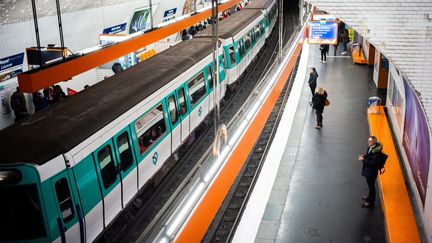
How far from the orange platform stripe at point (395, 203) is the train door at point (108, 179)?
Result: 4225 millimetres

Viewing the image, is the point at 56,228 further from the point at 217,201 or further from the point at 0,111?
the point at 0,111

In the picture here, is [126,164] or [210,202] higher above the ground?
[210,202]

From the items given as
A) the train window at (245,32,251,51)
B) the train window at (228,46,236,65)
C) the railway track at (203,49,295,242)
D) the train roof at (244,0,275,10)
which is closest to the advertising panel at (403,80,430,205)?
the railway track at (203,49,295,242)

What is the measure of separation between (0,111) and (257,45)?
33.8 feet

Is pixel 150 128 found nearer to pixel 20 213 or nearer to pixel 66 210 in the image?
pixel 66 210

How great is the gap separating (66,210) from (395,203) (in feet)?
18.6

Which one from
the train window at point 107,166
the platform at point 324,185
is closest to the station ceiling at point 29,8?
the train window at point 107,166

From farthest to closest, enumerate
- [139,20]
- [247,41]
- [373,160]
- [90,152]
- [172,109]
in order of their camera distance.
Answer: [139,20]
[247,41]
[172,109]
[373,160]
[90,152]

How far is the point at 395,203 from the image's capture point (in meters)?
8.48

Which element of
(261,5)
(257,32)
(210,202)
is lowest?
(210,202)

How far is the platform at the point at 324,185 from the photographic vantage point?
26.6ft

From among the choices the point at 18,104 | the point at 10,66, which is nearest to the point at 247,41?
the point at 10,66

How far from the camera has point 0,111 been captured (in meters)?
12.5

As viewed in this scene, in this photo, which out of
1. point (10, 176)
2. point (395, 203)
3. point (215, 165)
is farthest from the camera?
point (395, 203)
